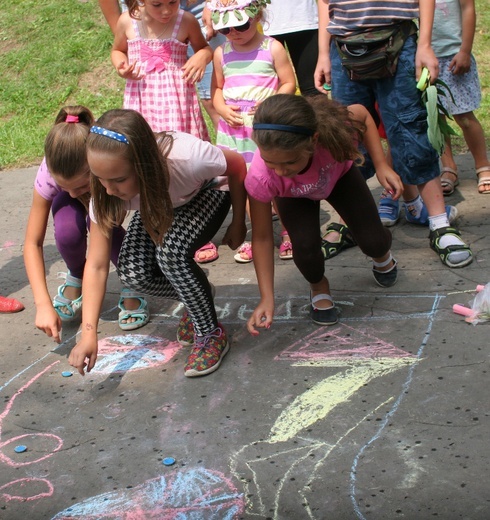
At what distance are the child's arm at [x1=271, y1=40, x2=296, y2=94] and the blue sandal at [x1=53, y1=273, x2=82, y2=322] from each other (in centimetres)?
140

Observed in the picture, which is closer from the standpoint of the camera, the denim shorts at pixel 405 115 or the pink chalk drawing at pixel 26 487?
the pink chalk drawing at pixel 26 487

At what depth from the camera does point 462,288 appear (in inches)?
141

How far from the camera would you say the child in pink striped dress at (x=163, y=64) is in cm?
422

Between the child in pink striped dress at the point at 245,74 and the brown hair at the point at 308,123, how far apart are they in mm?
897

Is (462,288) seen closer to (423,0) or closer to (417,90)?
(417,90)

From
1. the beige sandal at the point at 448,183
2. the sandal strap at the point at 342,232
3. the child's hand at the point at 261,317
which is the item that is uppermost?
the child's hand at the point at 261,317

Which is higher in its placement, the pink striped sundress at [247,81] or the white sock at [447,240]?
the pink striped sundress at [247,81]

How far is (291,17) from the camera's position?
4.49 metres

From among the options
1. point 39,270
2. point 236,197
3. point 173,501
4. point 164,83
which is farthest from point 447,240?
point 173,501

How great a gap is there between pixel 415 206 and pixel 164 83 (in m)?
1.49

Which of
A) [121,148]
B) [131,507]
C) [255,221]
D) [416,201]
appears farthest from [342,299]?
[131,507]

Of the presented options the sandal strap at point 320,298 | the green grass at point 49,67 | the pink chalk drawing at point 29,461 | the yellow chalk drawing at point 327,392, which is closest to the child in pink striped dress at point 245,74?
the sandal strap at point 320,298

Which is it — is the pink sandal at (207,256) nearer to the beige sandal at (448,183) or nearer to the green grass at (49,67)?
the beige sandal at (448,183)

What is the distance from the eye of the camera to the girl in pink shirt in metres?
3.06
